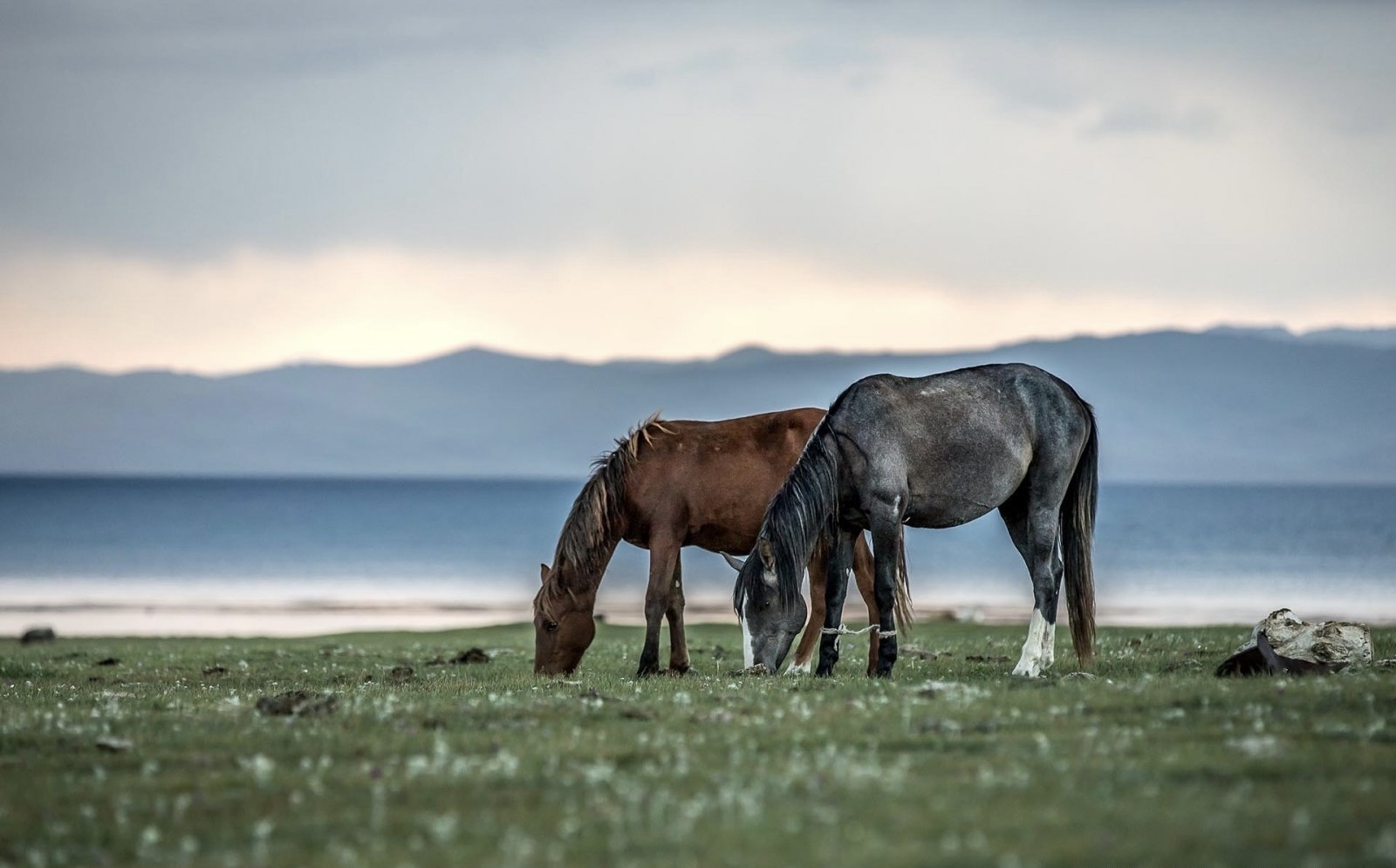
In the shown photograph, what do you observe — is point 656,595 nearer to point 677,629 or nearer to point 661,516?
point 677,629

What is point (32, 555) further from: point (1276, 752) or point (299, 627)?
point (1276, 752)

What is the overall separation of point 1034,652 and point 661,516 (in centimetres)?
489

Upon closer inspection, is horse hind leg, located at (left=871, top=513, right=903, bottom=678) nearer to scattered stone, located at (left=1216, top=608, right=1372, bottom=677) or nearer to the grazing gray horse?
the grazing gray horse

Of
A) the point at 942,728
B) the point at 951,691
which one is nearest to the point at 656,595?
the point at 951,691

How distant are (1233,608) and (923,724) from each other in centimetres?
4833

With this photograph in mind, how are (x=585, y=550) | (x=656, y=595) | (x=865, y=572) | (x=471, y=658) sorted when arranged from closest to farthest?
(x=656, y=595)
(x=585, y=550)
(x=865, y=572)
(x=471, y=658)

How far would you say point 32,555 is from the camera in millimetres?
113188

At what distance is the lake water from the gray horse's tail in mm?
31120

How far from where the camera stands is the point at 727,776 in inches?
379

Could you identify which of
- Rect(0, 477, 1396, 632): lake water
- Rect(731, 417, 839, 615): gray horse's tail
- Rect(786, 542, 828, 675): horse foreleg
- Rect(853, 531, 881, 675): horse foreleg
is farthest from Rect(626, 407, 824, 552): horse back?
Rect(0, 477, 1396, 632): lake water

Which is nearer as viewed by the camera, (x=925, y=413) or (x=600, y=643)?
(x=925, y=413)

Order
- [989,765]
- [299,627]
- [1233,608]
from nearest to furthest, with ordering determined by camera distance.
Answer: [989,765] < [299,627] < [1233,608]

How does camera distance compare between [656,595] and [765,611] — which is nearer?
[765,611]

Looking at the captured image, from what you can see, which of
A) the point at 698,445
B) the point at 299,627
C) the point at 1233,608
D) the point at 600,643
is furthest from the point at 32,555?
the point at 698,445
